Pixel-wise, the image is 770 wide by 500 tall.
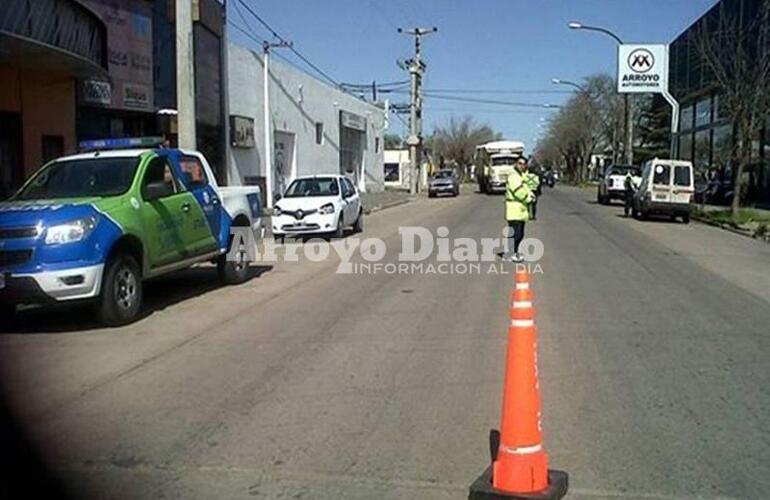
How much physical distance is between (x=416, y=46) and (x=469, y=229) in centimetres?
3790

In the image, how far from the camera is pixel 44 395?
7062 mm

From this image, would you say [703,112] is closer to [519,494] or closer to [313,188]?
[313,188]

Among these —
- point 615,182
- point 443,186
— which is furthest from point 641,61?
point 443,186

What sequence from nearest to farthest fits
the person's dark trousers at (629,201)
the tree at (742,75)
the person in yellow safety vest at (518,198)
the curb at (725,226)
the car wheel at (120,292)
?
the car wheel at (120,292), the person in yellow safety vest at (518,198), the curb at (725,226), the tree at (742,75), the person's dark trousers at (629,201)

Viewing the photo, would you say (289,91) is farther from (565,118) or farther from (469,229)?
(565,118)

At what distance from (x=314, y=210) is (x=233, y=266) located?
7859 millimetres

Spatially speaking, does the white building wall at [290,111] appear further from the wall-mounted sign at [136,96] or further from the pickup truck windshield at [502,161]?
the pickup truck windshield at [502,161]

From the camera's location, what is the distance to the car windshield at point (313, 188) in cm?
2242

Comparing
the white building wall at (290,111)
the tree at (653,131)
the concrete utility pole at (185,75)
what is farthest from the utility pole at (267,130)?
the tree at (653,131)

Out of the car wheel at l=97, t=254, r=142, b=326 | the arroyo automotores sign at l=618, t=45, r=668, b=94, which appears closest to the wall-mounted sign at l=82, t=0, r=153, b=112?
the car wheel at l=97, t=254, r=142, b=326

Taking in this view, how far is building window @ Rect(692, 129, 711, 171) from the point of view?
1836 inches

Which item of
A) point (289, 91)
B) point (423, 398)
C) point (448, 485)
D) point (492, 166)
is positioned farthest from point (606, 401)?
point (492, 166)

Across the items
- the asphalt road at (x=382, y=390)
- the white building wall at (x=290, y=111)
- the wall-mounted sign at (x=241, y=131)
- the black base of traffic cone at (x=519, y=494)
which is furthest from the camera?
the white building wall at (x=290, y=111)

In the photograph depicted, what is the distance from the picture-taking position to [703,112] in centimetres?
4800
